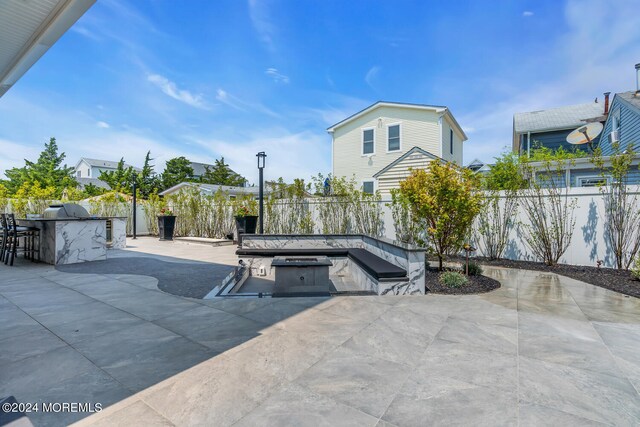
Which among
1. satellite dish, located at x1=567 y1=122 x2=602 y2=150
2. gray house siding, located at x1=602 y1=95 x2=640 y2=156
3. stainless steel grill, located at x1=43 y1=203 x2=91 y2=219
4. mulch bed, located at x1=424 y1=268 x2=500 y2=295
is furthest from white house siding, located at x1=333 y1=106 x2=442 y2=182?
stainless steel grill, located at x1=43 y1=203 x2=91 y2=219

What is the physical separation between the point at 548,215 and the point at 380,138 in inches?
352

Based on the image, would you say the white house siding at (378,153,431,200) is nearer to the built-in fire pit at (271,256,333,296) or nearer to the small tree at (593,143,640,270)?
the small tree at (593,143,640,270)

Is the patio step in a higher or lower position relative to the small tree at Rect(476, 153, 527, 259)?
lower

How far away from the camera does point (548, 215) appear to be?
623 centimetres

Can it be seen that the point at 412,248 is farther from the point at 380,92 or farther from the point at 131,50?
the point at 380,92

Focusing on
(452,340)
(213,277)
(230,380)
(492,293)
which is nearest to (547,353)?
(452,340)

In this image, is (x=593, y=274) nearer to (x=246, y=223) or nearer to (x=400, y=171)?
(x=400, y=171)

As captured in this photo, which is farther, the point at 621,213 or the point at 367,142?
the point at 367,142

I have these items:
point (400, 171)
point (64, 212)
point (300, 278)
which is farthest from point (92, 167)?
point (300, 278)

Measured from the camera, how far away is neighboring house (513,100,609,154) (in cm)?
1504

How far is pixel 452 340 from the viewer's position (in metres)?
2.63

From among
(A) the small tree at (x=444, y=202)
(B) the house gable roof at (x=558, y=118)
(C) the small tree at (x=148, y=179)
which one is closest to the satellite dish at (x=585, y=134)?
(B) the house gable roof at (x=558, y=118)

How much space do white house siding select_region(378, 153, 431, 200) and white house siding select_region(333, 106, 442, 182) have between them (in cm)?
261

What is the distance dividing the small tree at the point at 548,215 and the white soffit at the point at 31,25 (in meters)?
7.72
